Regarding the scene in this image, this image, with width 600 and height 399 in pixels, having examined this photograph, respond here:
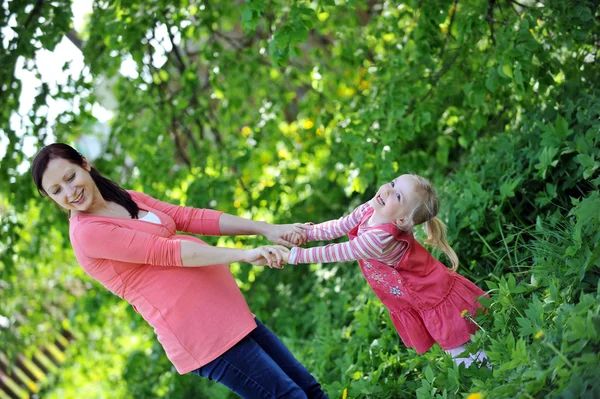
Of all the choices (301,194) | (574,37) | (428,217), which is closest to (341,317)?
(301,194)

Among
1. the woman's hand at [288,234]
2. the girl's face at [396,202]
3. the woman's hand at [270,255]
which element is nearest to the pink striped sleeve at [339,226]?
the woman's hand at [288,234]

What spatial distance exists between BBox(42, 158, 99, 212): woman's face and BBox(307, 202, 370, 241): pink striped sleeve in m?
0.85

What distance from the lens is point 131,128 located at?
14.7 feet

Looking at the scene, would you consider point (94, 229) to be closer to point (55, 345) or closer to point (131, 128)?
point (131, 128)

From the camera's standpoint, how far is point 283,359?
8.10 ft

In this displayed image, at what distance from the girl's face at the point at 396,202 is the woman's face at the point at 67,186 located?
3.30 ft

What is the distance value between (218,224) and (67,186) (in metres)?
0.61

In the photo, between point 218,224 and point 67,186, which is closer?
point 67,186

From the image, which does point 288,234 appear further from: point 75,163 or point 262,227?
point 75,163

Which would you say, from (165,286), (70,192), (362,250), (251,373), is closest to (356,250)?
(362,250)

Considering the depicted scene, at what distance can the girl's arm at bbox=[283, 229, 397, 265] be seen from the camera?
2.29m

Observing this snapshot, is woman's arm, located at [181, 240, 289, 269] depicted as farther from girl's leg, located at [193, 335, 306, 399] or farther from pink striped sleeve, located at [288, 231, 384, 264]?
girl's leg, located at [193, 335, 306, 399]

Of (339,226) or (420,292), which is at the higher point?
(339,226)

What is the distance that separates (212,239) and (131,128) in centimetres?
94
